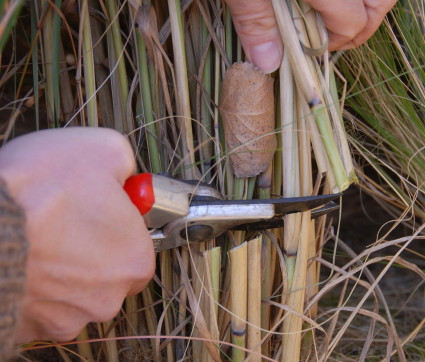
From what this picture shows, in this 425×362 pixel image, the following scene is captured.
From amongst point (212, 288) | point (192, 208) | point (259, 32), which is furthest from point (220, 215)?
point (259, 32)

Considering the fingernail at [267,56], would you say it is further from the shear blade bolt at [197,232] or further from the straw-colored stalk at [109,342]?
the straw-colored stalk at [109,342]

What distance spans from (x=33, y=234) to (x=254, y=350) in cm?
44

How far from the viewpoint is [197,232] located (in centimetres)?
68

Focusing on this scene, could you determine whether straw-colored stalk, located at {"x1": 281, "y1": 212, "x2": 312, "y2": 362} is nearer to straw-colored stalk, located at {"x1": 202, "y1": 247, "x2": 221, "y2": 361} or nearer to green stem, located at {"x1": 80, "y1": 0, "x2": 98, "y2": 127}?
straw-colored stalk, located at {"x1": 202, "y1": 247, "x2": 221, "y2": 361}

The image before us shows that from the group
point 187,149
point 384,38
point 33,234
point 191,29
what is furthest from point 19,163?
point 384,38

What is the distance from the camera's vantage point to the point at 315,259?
800mm

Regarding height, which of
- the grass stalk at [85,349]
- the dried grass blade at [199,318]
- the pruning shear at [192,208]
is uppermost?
the pruning shear at [192,208]

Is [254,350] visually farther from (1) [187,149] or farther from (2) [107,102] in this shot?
(2) [107,102]

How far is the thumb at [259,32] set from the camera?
678 mm

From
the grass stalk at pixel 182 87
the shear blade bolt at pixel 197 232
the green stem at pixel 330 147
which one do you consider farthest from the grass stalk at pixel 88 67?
the green stem at pixel 330 147

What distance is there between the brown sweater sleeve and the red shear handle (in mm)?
172

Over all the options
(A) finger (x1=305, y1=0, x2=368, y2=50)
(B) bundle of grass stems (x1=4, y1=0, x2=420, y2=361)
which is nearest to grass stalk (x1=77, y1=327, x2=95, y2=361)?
(B) bundle of grass stems (x1=4, y1=0, x2=420, y2=361)

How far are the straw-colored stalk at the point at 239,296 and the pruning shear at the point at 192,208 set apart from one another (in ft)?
0.14

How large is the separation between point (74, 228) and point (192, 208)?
0.65 feet
